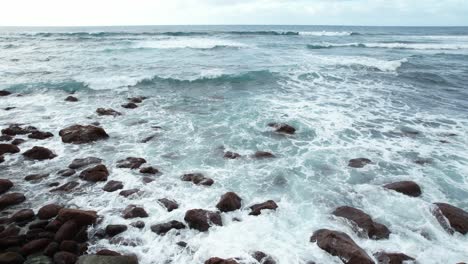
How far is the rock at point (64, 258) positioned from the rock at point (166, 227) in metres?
1.55

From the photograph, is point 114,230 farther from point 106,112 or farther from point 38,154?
point 106,112

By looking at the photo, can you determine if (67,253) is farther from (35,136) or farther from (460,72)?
(460,72)

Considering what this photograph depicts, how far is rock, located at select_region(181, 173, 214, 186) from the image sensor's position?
8.52 meters

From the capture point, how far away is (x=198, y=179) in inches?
342

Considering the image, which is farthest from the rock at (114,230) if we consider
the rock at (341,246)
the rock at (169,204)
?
the rock at (341,246)

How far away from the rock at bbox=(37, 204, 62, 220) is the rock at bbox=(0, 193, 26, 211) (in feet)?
3.01

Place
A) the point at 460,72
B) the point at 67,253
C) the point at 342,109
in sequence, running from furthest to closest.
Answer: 1. the point at 460,72
2. the point at 342,109
3. the point at 67,253

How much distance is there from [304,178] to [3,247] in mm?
7166

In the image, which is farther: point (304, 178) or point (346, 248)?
point (304, 178)

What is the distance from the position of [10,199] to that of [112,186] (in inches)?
88.8

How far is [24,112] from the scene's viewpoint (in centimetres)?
1384

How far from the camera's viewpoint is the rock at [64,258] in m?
5.61

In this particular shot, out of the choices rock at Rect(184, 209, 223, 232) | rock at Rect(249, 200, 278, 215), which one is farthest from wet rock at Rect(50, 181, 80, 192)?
rock at Rect(249, 200, 278, 215)

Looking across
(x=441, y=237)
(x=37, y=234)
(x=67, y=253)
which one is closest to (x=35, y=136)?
(x=37, y=234)
